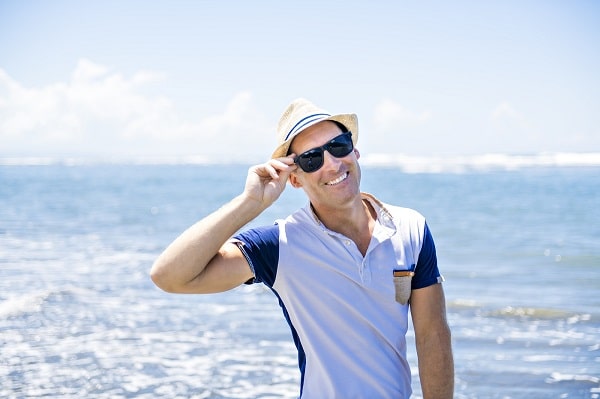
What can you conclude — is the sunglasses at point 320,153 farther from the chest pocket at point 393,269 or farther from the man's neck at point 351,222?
the chest pocket at point 393,269

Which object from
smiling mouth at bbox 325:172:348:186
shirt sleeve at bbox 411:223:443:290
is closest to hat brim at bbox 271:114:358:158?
smiling mouth at bbox 325:172:348:186

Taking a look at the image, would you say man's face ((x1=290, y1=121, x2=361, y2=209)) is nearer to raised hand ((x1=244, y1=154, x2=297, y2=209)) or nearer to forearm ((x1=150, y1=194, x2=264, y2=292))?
raised hand ((x1=244, y1=154, x2=297, y2=209))

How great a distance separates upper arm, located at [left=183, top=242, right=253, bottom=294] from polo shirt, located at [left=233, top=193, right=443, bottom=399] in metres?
0.03

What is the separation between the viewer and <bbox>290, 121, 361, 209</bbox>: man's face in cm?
343

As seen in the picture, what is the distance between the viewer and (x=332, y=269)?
10.9 ft

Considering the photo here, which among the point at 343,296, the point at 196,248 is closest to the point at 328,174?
the point at 343,296

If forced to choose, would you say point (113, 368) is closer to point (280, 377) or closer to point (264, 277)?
point (280, 377)

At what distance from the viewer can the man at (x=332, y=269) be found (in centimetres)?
325

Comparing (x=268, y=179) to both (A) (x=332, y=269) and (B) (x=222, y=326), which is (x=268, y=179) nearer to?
(A) (x=332, y=269)

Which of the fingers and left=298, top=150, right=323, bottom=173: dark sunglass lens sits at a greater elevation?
left=298, top=150, right=323, bottom=173: dark sunglass lens

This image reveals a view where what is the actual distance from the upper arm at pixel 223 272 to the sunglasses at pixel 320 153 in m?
0.48

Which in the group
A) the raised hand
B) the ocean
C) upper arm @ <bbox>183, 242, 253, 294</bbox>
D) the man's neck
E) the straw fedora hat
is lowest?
the ocean

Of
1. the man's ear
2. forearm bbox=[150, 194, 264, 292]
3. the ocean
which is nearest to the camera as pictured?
forearm bbox=[150, 194, 264, 292]

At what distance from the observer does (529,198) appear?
35906 millimetres
